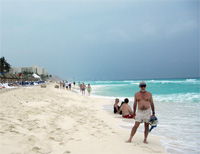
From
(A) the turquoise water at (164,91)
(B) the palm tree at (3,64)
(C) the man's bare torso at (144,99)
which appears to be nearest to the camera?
(C) the man's bare torso at (144,99)

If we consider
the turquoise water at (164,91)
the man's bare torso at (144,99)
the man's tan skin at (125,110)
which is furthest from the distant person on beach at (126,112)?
the turquoise water at (164,91)

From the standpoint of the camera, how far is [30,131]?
4012 mm

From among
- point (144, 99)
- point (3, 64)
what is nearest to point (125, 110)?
point (144, 99)

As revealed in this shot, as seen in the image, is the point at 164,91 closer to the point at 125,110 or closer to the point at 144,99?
the point at 125,110

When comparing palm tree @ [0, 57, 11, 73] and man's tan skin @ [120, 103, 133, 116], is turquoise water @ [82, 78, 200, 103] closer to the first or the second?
man's tan skin @ [120, 103, 133, 116]

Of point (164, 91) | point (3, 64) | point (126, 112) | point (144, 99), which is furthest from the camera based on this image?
point (3, 64)

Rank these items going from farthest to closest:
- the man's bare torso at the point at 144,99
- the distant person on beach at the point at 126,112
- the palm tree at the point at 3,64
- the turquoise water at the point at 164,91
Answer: the palm tree at the point at 3,64, the turquoise water at the point at 164,91, the distant person on beach at the point at 126,112, the man's bare torso at the point at 144,99

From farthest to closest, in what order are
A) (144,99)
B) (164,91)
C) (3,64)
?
(3,64), (164,91), (144,99)

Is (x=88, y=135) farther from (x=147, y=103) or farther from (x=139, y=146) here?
(x=147, y=103)

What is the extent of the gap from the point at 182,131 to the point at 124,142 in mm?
2513

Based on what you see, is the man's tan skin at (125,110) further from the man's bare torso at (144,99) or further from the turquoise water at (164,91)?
the turquoise water at (164,91)

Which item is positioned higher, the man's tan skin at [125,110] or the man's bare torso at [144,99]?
the man's bare torso at [144,99]

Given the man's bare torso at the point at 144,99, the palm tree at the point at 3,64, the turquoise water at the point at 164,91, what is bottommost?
the turquoise water at the point at 164,91

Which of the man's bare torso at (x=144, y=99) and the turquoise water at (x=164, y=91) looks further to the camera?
the turquoise water at (x=164, y=91)
